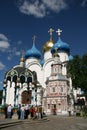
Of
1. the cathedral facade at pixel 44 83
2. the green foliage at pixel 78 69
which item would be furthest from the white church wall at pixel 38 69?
the green foliage at pixel 78 69

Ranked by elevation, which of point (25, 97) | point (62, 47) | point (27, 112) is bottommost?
point (27, 112)

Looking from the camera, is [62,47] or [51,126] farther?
[62,47]

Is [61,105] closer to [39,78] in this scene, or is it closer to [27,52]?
[39,78]

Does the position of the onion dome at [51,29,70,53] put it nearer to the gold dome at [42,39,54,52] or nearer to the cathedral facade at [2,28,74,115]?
the cathedral facade at [2,28,74,115]

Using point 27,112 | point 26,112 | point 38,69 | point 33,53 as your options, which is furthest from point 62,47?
point 26,112

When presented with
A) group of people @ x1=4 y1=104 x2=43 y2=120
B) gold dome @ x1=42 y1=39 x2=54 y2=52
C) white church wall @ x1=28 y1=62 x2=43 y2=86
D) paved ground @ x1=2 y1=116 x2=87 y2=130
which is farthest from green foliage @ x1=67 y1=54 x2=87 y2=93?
gold dome @ x1=42 y1=39 x2=54 y2=52

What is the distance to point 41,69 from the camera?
48.0 m

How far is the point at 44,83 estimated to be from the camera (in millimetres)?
45781

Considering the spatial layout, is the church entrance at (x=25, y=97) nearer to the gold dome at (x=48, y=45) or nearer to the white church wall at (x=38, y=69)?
the white church wall at (x=38, y=69)

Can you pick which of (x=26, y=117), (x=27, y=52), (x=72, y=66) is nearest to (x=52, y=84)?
(x=72, y=66)

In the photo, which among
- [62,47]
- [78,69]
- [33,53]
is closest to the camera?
[78,69]

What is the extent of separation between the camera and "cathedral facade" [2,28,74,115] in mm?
33778

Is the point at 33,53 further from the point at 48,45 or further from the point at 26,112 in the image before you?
the point at 26,112

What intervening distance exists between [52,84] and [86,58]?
10.4 metres
